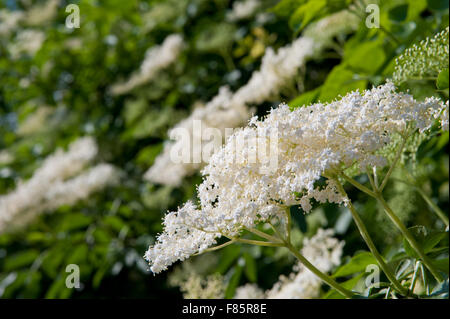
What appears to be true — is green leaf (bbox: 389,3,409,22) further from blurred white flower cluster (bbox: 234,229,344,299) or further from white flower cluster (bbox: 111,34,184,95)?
white flower cluster (bbox: 111,34,184,95)

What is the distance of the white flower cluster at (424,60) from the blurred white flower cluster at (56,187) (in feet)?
5.27

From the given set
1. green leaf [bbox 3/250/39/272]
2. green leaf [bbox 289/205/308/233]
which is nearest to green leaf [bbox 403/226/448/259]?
green leaf [bbox 289/205/308/233]

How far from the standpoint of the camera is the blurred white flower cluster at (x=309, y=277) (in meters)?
1.22

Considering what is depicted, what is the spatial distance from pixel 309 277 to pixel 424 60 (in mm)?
574

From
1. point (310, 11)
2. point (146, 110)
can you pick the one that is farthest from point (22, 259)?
point (310, 11)

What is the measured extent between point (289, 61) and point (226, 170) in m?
0.97

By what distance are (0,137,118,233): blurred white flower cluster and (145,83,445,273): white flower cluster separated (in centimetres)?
159

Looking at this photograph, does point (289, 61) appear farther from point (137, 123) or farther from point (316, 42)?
point (137, 123)

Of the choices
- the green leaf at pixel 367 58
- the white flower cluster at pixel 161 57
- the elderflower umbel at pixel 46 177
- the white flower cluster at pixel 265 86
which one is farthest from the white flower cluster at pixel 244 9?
the elderflower umbel at pixel 46 177

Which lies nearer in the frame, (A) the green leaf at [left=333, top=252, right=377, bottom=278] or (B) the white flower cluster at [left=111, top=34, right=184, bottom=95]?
(A) the green leaf at [left=333, top=252, right=377, bottom=278]

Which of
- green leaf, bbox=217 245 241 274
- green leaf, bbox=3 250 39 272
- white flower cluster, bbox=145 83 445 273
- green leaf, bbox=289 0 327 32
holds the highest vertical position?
green leaf, bbox=289 0 327 32

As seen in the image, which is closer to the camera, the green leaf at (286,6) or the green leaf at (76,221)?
the green leaf at (286,6)

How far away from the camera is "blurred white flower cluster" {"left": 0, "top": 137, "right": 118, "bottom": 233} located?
89.0 inches

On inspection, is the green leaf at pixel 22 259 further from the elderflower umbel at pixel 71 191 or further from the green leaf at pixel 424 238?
the green leaf at pixel 424 238
